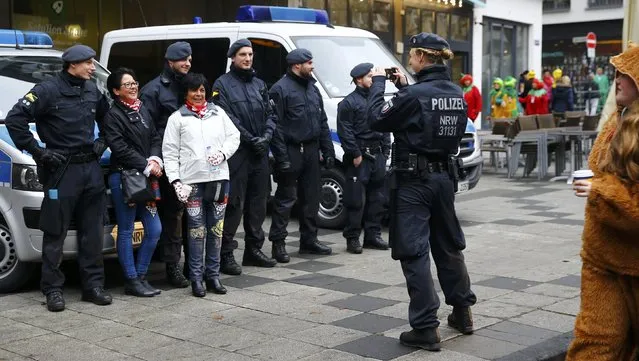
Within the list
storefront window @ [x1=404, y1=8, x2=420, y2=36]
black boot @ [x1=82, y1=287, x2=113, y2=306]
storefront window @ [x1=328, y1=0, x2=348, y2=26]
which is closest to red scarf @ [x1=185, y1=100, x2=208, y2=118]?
black boot @ [x1=82, y1=287, x2=113, y2=306]

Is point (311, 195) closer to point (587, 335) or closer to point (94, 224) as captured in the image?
point (94, 224)

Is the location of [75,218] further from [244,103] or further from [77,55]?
[244,103]

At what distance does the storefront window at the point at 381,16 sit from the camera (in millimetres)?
23016

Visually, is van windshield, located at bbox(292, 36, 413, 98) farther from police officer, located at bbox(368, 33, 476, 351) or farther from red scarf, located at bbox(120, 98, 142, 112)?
police officer, located at bbox(368, 33, 476, 351)

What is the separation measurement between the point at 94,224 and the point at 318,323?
1.93m

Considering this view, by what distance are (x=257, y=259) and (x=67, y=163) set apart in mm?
2300

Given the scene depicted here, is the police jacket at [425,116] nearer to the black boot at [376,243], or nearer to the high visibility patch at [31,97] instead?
the high visibility patch at [31,97]

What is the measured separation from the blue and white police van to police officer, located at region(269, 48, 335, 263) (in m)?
1.45

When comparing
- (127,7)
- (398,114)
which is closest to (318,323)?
(398,114)

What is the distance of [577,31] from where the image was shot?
142 feet

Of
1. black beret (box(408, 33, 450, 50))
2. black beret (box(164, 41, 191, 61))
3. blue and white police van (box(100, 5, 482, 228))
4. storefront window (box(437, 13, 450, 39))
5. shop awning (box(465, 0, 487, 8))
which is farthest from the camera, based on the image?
A: shop awning (box(465, 0, 487, 8))

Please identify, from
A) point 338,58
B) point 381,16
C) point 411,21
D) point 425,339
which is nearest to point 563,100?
point 411,21

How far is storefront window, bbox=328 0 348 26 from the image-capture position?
844 inches

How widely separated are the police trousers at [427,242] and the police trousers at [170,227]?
7.83 feet
